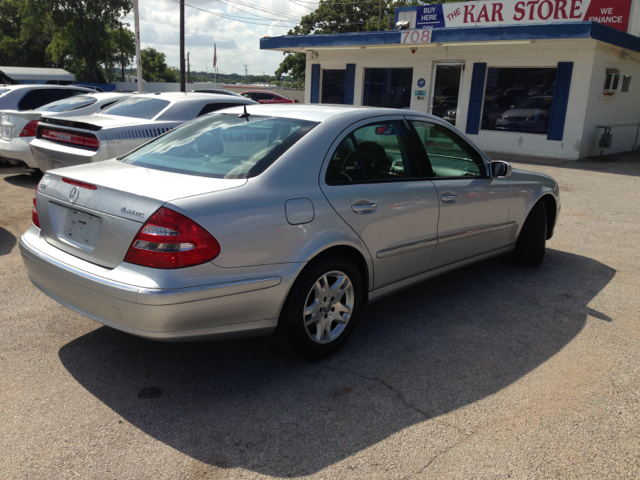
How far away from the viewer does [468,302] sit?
464cm

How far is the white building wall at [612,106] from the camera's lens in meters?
14.9

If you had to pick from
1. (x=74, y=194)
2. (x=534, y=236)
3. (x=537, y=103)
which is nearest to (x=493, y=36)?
(x=537, y=103)

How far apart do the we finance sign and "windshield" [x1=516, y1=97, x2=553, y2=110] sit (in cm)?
262

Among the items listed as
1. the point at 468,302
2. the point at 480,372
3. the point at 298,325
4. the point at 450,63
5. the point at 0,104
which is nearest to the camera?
the point at 298,325

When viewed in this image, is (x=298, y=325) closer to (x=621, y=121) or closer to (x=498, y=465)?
(x=498, y=465)

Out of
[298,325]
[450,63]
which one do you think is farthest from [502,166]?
[450,63]

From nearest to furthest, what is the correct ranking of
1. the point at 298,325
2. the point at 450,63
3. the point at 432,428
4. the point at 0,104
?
the point at 432,428, the point at 298,325, the point at 0,104, the point at 450,63

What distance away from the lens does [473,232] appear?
14.9 ft

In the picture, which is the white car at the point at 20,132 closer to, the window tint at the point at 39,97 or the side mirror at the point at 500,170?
the window tint at the point at 39,97

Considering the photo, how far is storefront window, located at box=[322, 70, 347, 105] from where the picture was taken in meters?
19.7

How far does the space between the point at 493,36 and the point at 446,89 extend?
2784 millimetres

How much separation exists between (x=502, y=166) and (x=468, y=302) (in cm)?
120

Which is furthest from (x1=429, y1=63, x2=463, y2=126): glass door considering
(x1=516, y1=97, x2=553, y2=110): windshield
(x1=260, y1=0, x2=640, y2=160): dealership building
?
(x1=516, y1=97, x2=553, y2=110): windshield

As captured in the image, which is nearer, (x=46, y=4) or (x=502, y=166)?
(x=502, y=166)
